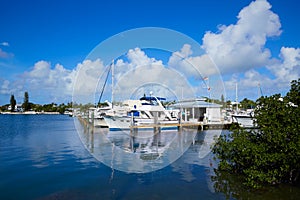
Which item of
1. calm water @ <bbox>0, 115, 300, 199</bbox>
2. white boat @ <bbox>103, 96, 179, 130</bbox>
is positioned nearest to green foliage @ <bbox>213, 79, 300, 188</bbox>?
calm water @ <bbox>0, 115, 300, 199</bbox>

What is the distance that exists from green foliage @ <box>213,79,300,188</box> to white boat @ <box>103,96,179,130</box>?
1789 centimetres

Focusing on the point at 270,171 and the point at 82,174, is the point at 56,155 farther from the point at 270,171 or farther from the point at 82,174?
the point at 270,171

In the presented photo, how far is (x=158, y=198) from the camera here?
6.93m

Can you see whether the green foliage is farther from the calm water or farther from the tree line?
the tree line

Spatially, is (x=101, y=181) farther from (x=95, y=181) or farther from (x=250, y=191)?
(x=250, y=191)

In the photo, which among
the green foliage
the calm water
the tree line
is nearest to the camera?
the green foliage

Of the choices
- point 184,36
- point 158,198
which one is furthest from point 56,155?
point 184,36

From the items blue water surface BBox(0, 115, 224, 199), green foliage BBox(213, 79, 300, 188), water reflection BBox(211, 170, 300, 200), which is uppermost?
green foliage BBox(213, 79, 300, 188)

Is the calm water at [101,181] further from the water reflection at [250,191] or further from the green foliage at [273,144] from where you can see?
the green foliage at [273,144]

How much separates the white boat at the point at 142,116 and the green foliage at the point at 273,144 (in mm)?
17885

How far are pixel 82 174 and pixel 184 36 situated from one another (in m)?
6.22

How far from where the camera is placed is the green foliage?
6895 mm

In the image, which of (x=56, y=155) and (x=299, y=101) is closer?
(x=299, y=101)

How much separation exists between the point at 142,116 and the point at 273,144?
24009 mm
